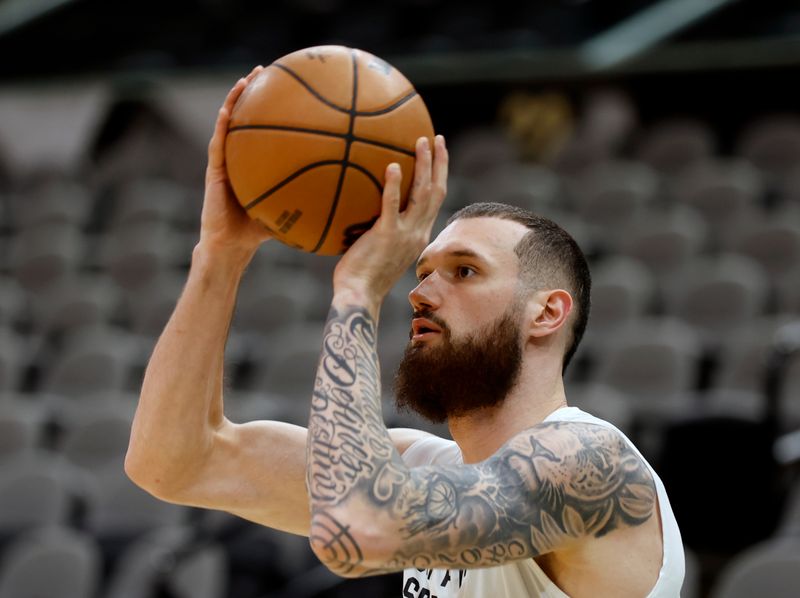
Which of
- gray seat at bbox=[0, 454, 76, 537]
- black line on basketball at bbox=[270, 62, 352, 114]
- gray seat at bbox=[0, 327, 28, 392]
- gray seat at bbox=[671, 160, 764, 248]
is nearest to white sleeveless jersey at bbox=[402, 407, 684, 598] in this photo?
black line on basketball at bbox=[270, 62, 352, 114]

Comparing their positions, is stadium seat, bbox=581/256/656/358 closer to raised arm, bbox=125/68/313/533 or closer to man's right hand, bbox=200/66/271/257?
raised arm, bbox=125/68/313/533

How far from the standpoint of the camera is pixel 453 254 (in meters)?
2.36

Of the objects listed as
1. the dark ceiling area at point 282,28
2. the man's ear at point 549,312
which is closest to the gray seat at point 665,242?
the dark ceiling area at point 282,28

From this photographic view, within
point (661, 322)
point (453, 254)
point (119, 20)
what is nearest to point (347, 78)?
point (453, 254)

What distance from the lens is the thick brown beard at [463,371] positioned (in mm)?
2238

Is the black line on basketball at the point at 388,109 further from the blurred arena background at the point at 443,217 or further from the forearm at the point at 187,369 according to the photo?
the blurred arena background at the point at 443,217

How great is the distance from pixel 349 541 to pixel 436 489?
18 cm

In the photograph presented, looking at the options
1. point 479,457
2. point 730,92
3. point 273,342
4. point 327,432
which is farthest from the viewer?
point 730,92

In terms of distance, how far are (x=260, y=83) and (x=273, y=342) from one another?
509 cm

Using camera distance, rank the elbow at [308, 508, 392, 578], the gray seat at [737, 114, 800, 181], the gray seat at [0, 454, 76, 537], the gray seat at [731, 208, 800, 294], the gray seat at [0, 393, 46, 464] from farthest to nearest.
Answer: the gray seat at [737, 114, 800, 181], the gray seat at [731, 208, 800, 294], the gray seat at [0, 393, 46, 464], the gray seat at [0, 454, 76, 537], the elbow at [308, 508, 392, 578]

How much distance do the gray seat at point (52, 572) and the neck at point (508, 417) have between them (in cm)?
298

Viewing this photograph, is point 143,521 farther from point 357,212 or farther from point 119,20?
point 119,20

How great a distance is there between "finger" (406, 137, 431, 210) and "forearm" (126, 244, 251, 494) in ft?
1.58

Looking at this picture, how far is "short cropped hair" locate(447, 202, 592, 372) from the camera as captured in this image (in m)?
2.35
